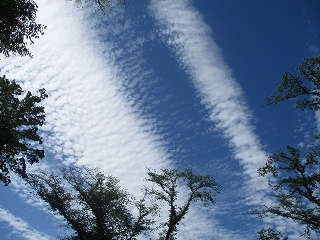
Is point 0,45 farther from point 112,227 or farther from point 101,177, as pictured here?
point 112,227

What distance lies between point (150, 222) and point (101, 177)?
331 inches

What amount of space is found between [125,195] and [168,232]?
8.22 metres

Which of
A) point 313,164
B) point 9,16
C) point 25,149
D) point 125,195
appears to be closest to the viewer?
point 9,16

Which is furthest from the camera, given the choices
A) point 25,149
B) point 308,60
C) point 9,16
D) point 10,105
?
point 25,149

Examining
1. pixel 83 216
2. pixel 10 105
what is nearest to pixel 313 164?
pixel 83 216

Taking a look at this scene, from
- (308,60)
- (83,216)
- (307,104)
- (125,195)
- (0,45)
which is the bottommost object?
(83,216)

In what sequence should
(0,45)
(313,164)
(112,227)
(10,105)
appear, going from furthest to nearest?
(112,227) < (10,105) < (313,164) < (0,45)

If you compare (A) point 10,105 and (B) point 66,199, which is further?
(B) point 66,199

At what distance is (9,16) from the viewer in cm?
791

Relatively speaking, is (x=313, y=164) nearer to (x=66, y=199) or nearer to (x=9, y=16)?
(x=9, y=16)

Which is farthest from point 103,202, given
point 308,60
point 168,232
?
point 308,60

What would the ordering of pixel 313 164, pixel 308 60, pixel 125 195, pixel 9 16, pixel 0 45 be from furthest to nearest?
1. pixel 125 195
2. pixel 313 164
3. pixel 308 60
4. pixel 0 45
5. pixel 9 16

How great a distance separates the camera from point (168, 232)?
67.9 ft

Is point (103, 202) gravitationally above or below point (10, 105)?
below
